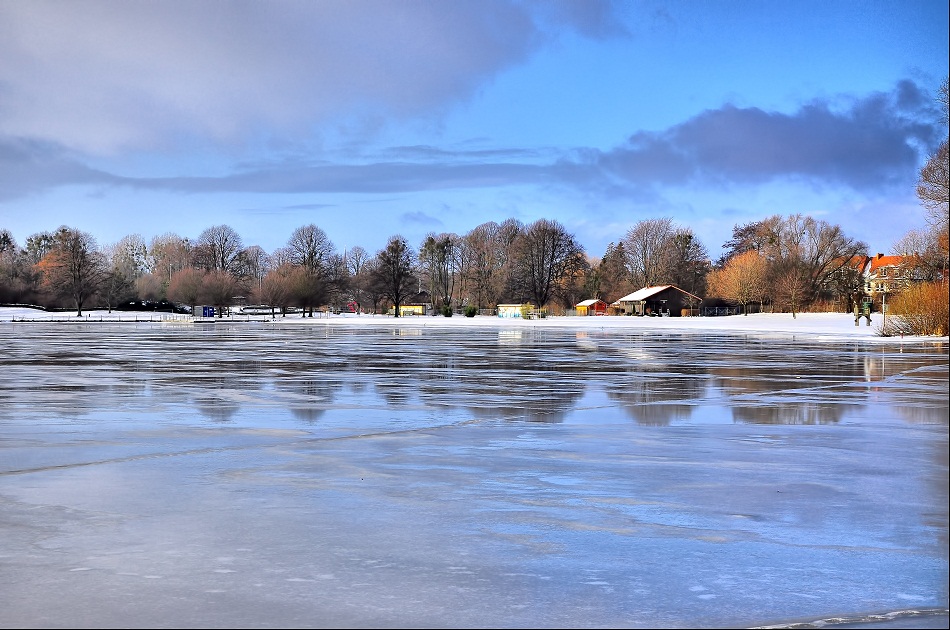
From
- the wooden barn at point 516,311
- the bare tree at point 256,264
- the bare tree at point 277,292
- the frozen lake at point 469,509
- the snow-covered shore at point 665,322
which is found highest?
the bare tree at point 256,264

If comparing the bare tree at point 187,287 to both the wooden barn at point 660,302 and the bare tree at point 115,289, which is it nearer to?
the bare tree at point 115,289

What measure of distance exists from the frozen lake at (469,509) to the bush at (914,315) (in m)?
30.1

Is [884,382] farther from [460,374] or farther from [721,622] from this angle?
[721,622]

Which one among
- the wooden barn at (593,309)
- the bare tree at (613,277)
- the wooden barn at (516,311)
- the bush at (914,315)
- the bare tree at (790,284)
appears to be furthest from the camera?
the bare tree at (613,277)

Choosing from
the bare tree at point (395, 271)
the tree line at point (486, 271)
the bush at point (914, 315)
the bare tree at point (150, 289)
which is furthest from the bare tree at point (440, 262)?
the bush at point (914, 315)

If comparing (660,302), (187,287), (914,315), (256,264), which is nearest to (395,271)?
(187,287)

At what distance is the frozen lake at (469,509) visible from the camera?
535cm

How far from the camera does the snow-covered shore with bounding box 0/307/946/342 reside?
60.8 meters

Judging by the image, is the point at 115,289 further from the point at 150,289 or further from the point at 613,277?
the point at 613,277

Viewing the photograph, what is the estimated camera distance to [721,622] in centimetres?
502

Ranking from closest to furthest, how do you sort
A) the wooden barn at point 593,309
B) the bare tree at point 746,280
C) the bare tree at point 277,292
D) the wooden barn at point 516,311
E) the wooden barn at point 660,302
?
the wooden barn at point 516,311
the bare tree at point 746,280
the wooden barn at point 660,302
the bare tree at point 277,292
the wooden barn at point 593,309

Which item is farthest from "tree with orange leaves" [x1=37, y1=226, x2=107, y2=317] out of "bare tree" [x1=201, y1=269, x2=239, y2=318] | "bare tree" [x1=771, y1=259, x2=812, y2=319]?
"bare tree" [x1=771, y1=259, x2=812, y2=319]

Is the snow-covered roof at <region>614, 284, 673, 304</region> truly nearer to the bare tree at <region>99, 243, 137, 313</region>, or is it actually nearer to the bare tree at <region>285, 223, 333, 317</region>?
the bare tree at <region>285, 223, 333, 317</region>

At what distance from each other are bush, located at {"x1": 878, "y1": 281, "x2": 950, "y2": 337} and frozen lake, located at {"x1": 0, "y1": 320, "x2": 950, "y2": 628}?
30.1m
